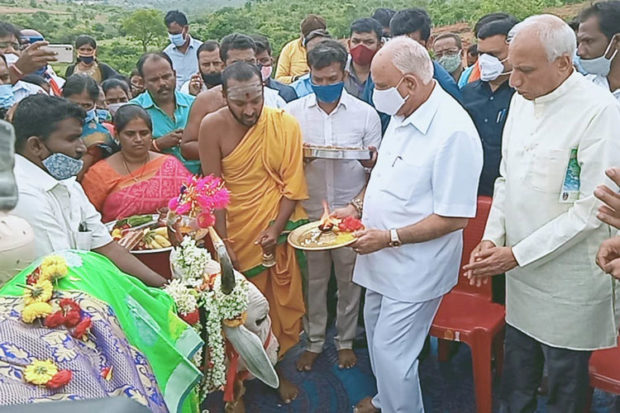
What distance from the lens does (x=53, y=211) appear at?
247 centimetres

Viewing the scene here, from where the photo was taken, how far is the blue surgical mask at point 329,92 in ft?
12.3

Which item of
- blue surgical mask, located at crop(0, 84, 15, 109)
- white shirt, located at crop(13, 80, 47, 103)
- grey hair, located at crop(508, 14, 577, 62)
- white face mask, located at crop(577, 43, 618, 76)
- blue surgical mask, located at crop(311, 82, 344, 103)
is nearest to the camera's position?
grey hair, located at crop(508, 14, 577, 62)

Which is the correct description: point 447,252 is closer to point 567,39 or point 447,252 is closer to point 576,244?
point 576,244

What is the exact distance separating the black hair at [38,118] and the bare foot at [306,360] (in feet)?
7.06

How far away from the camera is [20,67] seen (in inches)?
158

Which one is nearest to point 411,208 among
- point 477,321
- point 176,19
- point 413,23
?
point 477,321

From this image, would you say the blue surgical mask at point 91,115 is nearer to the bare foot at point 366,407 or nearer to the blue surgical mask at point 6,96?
the blue surgical mask at point 6,96

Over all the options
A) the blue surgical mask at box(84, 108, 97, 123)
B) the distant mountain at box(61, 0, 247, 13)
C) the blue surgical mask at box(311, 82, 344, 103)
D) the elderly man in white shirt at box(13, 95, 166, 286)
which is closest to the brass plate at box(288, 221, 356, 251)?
the elderly man in white shirt at box(13, 95, 166, 286)

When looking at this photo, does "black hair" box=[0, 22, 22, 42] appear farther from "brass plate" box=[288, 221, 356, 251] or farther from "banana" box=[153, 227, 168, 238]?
"brass plate" box=[288, 221, 356, 251]

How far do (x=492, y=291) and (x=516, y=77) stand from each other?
143 centimetres

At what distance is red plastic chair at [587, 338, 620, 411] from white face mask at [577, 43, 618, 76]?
1626 mm

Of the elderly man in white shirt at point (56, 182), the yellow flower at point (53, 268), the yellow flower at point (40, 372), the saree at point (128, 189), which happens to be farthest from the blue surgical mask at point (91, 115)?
the yellow flower at point (40, 372)

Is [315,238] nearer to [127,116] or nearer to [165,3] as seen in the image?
[127,116]

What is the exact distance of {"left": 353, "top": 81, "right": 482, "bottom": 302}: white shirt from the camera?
2734mm
